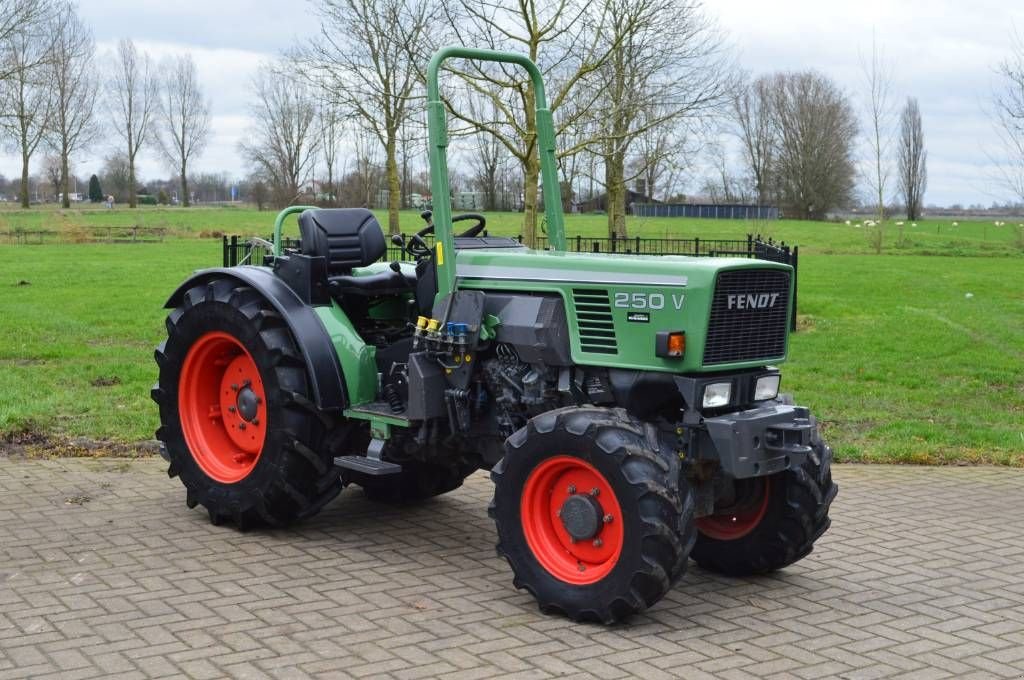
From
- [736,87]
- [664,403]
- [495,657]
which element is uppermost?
[736,87]

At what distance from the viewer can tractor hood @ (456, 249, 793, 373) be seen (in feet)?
18.3

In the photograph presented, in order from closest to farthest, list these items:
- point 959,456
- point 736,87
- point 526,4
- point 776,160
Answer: point 959,456 → point 526,4 → point 736,87 → point 776,160

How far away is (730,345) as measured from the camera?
5.75 metres

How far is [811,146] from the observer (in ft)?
249

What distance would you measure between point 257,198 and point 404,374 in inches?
2608

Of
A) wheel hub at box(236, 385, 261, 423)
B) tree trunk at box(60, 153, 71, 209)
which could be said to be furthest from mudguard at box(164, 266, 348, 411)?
tree trunk at box(60, 153, 71, 209)

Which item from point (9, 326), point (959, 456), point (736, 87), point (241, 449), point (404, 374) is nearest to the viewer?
point (404, 374)

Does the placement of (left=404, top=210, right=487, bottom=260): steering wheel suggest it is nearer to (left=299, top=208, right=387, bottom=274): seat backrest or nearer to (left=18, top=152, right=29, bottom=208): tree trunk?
(left=299, top=208, right=387, bottom=274): seat backrest

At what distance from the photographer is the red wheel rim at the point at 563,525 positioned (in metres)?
5.54

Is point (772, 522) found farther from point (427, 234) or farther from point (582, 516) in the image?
point (427, 234)

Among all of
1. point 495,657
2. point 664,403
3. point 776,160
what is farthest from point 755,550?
point 776,160

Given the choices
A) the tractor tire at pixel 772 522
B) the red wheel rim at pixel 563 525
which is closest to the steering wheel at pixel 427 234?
the red wheel rim at pixel 563 525

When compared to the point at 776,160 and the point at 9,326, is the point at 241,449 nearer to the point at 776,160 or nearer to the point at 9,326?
the point at 9,326

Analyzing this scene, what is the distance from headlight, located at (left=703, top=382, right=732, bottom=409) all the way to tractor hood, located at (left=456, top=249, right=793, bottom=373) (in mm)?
86
